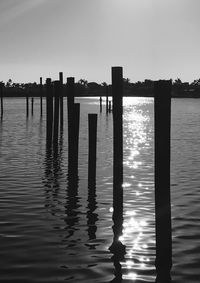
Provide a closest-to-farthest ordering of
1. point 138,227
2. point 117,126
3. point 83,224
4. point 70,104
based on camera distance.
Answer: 1. point 117,126
2. point 138,227
3. point 83,224
4. point 70,104

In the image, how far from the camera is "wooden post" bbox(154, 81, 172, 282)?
7.43 meters

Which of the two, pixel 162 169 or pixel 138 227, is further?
pixel 138 227

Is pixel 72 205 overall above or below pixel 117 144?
below

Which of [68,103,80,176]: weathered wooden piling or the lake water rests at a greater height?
[68,103,80,176]: weathered wooden piling

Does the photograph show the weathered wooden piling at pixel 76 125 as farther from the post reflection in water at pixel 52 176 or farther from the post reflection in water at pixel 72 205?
the post reflection in water at pixel 52 176

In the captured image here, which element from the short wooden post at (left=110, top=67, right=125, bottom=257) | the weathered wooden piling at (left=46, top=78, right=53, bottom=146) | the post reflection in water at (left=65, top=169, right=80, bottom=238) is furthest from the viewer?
the weathered wooden piling at (left=46, top=78, right=53, bottom=146)

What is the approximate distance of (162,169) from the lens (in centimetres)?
753

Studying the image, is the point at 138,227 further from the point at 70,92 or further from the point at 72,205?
the point at 70,92

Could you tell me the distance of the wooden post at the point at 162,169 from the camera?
7.43 metres

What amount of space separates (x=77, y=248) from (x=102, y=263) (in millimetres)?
947

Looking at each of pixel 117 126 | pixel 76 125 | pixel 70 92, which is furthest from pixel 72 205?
pixel 70 92

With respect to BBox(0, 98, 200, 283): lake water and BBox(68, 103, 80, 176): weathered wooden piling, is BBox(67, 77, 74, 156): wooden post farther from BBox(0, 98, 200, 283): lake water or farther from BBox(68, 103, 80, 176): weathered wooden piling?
BBox(0, 98, 200, 283): lake water

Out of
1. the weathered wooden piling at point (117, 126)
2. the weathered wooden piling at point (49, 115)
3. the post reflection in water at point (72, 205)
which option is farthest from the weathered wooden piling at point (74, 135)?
the weathered wooden piling at point (49, 115)

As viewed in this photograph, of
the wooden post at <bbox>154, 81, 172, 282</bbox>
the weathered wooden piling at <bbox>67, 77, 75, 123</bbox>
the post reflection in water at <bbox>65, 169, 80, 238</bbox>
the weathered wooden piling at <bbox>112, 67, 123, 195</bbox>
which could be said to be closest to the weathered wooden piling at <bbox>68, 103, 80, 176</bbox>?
the post reflection in water at <bbox>65, 169, 80, 238</bbox>
